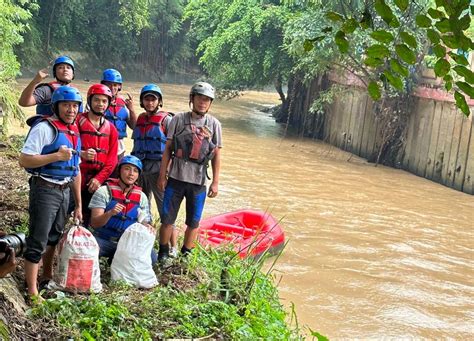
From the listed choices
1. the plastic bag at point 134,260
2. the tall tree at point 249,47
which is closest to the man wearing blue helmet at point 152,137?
the plastic bag at point 134,260

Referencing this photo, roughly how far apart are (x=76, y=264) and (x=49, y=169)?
76 cm

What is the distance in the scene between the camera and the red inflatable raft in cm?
796

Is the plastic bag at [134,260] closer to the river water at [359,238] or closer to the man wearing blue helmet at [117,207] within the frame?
the man wearing blue helmet at [117,207]

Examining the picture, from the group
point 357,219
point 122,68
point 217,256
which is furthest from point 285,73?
point 122,68

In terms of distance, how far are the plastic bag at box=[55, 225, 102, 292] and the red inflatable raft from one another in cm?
248

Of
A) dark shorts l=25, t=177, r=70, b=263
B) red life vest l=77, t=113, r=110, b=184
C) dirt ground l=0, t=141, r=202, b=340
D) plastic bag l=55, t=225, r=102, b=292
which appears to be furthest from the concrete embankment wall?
dark shorts l=25, t=177, r=70, b=263

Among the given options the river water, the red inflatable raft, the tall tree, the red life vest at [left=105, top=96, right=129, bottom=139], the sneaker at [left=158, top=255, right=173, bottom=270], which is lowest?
the river water

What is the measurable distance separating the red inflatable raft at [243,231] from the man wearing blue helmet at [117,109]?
1632mm

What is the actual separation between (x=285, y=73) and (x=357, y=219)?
31.3ft

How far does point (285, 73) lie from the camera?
21.0 metres

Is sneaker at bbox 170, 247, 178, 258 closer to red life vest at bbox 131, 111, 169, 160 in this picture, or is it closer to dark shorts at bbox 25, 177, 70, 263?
red life vest at bbox 131, 111, 169, 160

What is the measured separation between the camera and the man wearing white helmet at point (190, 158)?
599 cm

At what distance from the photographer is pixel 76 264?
502cm

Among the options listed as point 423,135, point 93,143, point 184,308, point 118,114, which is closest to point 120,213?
point 93,143
